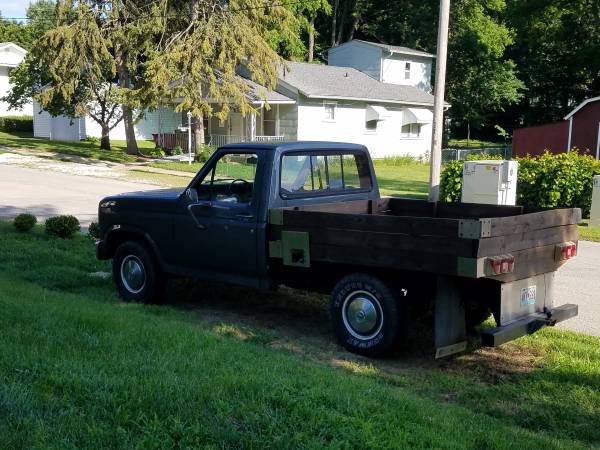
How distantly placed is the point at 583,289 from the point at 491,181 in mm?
6000

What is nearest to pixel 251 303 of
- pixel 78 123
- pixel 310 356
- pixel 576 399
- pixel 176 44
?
pixel 310 356

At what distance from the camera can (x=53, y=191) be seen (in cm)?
2038

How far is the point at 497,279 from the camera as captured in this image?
5.57m

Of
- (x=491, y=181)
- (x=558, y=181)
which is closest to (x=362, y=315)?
(x=491, y=181)

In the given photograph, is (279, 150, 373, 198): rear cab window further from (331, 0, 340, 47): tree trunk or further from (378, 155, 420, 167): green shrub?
(331, 0, 340, 47): tree trunk

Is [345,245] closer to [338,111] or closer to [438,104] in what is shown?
[438,104]

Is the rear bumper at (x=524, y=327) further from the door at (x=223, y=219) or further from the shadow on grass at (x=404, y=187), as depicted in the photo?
the shadow on grass at (x=404, y=187)

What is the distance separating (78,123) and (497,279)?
43118 millimetres

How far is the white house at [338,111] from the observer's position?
35312 mm

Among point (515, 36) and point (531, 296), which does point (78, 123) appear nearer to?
point (515, 36)

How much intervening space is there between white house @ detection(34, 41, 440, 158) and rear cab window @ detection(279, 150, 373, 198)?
77.9ft

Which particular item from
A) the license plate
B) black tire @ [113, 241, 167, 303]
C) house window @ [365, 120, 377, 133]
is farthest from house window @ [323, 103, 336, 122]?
the license plate

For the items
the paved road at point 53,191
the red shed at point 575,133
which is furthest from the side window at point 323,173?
the red shed at point 575,133

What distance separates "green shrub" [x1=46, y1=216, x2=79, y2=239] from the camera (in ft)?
38.8
